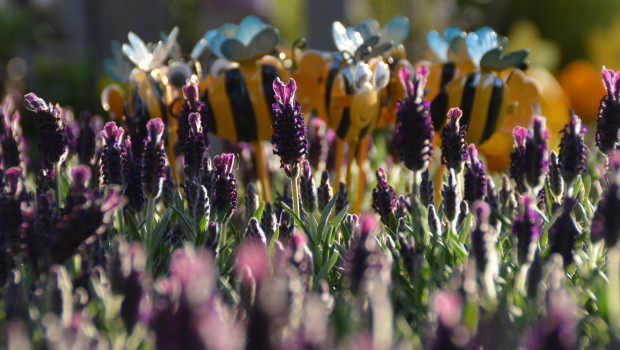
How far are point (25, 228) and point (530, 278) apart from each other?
0.65 meters

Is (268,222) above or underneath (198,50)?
underneath

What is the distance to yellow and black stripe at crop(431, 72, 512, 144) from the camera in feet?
4.14

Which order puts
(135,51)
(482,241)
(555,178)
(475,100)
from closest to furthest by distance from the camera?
(482,241) < (555,178) < (475,100) < (135,51)

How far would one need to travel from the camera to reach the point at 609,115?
1.02m

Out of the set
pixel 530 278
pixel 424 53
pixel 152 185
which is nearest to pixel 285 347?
pixel 530 278

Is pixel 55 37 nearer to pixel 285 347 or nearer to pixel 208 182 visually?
pixel 208 182

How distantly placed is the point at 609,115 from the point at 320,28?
2.93m

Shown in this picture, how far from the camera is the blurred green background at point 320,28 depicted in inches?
174

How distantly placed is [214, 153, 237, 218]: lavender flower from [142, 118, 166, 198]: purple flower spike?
150 millimetres

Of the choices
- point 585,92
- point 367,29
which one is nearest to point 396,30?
point 367,29

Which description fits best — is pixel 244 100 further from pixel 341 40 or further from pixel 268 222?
pixel 268 222

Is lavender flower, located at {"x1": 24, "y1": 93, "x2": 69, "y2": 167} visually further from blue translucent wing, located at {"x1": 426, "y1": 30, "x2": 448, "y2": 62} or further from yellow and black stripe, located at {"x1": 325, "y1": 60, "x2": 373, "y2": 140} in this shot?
blue translucent wing, located at {"x1": 426, "y1": 30, "x2": 448, "y2": 62}

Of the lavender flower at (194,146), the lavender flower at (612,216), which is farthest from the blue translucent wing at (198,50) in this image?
the lavender flower at (612,216)

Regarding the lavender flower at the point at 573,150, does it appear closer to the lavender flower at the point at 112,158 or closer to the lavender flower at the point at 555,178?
the lavender flower at the point at 555,178
